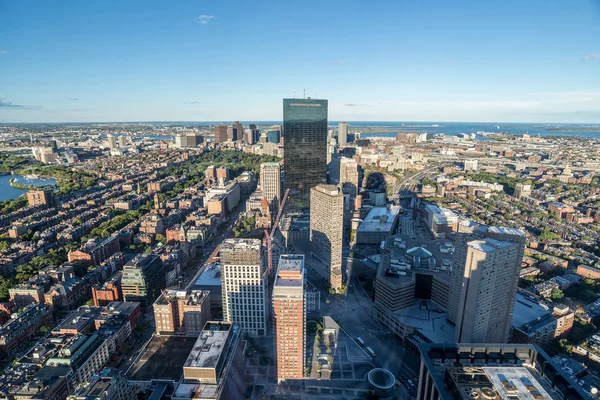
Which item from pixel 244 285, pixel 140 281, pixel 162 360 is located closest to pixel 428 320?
pixel 244 285

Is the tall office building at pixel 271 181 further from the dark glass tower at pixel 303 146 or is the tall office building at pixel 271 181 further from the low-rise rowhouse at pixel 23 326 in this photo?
the low-rise rowhouse at pixel 23 326

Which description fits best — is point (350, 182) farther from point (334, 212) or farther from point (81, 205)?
point (81, 205)

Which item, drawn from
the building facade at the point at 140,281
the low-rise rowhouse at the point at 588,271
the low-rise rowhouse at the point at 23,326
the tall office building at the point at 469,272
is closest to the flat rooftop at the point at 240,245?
the building facade at the point at 140,281

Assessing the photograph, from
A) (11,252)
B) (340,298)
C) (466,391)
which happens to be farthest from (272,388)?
(11,252)

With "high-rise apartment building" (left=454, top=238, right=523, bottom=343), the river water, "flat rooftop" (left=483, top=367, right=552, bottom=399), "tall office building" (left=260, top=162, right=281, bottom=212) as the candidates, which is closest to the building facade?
"high-rise apartment building" (left=454, top=238, right=523, bottom=343)

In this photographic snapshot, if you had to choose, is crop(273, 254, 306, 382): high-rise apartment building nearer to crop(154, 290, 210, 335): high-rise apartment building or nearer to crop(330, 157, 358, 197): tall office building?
crop(154, 290, 210, 335): high-rise apartment building

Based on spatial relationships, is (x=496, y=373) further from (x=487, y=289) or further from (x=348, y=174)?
(x=348, y=174)
